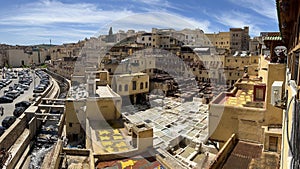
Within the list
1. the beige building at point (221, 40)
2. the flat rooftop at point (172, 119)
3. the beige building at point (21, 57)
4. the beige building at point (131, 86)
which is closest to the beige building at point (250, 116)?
the flat rooftop at point (172, 119)

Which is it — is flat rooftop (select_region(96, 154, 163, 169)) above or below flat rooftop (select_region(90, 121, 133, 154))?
below

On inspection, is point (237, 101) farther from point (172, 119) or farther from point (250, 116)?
point (172, 119)

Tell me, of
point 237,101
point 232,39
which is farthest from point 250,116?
point 232,39

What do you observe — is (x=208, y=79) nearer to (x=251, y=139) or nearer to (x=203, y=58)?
(x=203, y=58)

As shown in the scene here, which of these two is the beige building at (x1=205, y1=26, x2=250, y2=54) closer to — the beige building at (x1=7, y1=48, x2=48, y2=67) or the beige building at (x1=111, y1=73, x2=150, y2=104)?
the beige building at (x1=111, y1=73, x2=150, y2=104)

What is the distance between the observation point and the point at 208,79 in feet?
100

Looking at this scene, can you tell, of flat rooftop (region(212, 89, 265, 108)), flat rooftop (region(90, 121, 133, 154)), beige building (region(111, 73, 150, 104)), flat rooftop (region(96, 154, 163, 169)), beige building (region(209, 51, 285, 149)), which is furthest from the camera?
beige building (region(111, 73, 150, 104))

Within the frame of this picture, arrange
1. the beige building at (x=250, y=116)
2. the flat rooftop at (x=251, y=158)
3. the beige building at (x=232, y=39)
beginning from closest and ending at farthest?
the flat rooftop at (x=251, y=158) < the beige building at (x=250, y=116) < the beige building at (x=232, y=39)

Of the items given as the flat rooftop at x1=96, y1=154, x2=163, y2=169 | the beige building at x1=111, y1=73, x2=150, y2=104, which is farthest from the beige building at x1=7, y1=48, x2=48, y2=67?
the flat rooftop at x1=96, y1=154, x2=163, y2=169

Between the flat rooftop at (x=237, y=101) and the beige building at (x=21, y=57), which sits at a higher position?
the beige building at (x=21, y=57)

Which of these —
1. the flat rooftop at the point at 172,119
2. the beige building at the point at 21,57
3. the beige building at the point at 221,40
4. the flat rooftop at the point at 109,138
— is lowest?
the flat rooftop at the point at 172,119

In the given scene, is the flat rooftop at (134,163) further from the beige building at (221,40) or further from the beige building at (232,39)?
the beige building at (221,40)

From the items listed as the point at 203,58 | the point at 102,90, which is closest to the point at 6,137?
the point at 102,90

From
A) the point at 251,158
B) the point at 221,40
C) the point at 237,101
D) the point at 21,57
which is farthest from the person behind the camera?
the point at 21,57
